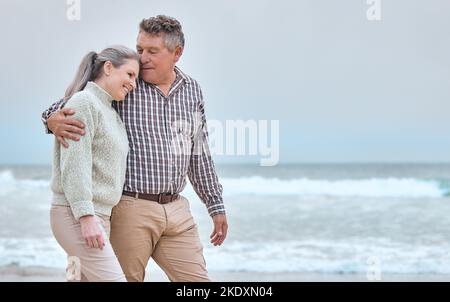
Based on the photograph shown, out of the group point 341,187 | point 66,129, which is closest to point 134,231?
point 66,129

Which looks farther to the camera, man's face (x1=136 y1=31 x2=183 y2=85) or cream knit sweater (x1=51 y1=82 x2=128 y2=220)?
man's face (x1=136 y1=31 x2=183 y2=85)

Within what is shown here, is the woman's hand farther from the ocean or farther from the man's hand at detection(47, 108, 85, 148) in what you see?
the ocean

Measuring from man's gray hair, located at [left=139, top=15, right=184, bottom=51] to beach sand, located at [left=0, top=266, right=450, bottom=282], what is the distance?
4.04m

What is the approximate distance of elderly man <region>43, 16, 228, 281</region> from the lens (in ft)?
8.19

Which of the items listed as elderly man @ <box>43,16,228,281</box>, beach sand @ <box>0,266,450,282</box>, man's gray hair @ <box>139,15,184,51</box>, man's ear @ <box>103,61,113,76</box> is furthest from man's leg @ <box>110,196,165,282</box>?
beach sand @ <box>0,266,450,282</box>

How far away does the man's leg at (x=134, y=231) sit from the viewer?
249 centimetres

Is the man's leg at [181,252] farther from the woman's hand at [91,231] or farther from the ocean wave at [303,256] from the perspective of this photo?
the ocean wave at [303,256]

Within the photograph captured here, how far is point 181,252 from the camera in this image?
8.61 ft

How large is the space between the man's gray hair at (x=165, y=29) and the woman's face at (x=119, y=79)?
21 centimetres

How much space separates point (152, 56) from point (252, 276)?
4.69m

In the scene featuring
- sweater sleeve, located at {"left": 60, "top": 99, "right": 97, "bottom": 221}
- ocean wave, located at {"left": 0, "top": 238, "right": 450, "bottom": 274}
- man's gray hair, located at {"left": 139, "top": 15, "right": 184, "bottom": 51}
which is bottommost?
ocean wave, located at {"left": 0, "top": 238, "right": 450, "bottom": 274}
